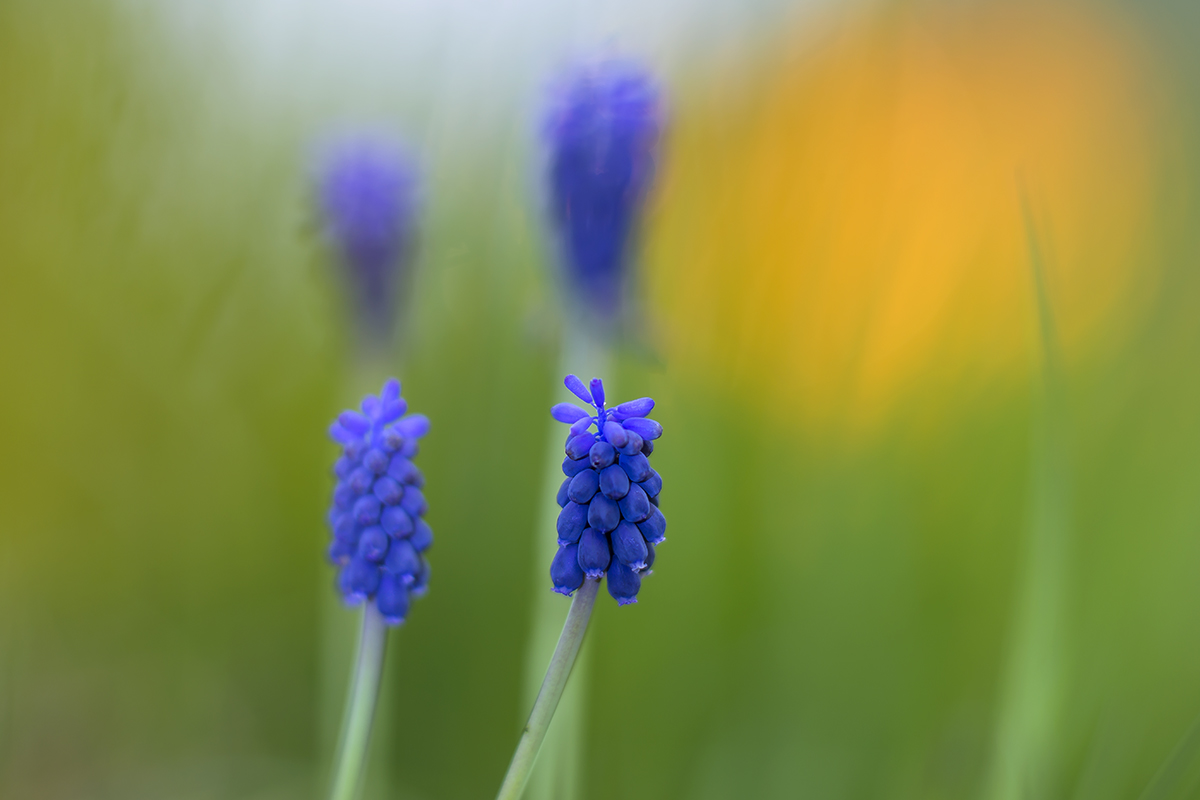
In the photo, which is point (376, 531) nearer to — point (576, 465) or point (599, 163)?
point (576, 465)

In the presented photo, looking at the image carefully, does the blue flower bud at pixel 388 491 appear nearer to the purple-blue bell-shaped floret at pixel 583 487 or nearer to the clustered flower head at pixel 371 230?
the purple-blue bell-shaped floret at pixel 583 487

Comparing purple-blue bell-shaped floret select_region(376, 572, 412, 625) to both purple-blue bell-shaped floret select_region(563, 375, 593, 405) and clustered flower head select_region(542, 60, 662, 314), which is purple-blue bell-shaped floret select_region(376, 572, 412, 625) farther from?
clustered flower head select_region(542, 60, 662, 314)

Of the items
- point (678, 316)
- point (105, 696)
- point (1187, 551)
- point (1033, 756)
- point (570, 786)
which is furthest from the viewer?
point (678, 316)

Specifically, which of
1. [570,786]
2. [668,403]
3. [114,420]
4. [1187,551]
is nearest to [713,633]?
[668,403]

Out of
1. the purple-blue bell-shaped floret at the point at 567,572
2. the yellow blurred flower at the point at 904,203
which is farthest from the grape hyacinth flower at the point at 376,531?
the yellow blurred flower at the point at 904,203

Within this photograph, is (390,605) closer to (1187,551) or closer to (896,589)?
(896,589)

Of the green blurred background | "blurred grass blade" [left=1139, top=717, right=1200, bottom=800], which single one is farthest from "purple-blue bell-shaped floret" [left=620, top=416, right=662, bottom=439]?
the green blurred background
